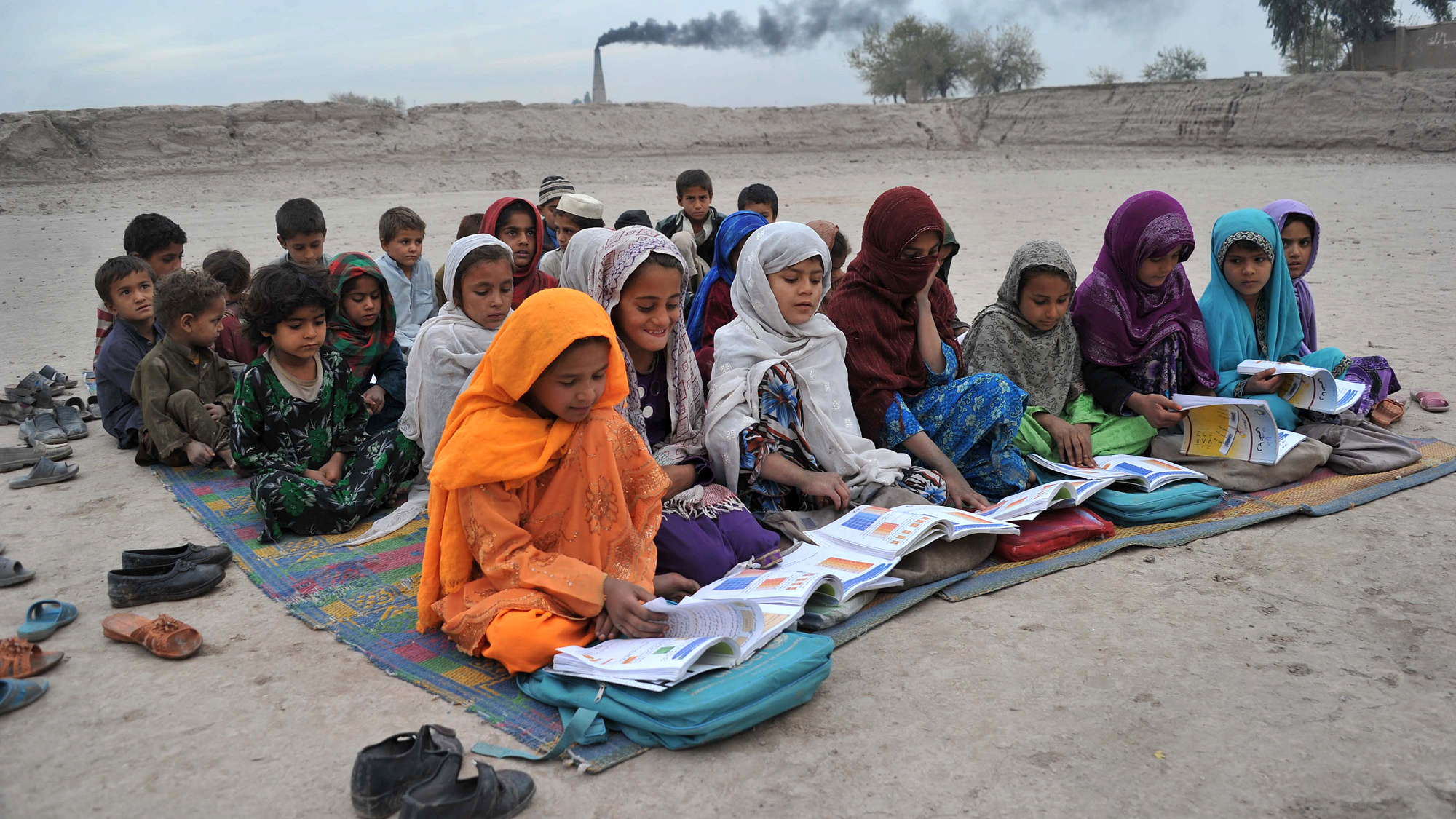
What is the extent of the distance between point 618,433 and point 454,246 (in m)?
1.68

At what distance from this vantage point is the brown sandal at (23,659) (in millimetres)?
2598

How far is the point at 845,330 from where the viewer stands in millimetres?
4039

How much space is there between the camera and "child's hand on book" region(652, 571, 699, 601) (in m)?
2.89

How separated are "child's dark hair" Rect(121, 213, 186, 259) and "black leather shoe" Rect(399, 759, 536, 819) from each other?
455cm

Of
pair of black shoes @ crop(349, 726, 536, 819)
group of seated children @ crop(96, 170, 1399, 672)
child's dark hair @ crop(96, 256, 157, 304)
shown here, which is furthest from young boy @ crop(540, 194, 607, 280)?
pair of black shoes @ crop(349, 726, 536, 819)

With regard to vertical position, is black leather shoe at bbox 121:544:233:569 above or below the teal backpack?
below

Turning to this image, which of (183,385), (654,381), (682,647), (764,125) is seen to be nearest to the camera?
(682,647)

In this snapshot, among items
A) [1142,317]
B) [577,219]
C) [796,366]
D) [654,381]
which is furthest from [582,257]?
[1142,317]

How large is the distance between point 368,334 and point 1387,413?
5.13 m

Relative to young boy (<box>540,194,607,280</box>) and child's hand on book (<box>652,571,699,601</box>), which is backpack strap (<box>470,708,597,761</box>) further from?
young boy (<box>540,194,607,280</box>)

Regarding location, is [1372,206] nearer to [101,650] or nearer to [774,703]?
[774,703]

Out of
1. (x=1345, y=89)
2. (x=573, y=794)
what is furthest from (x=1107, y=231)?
(x=1345, y=89)

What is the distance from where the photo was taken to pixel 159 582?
3156 millimetres

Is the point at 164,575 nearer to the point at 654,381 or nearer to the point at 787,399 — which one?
the point at 654,381
